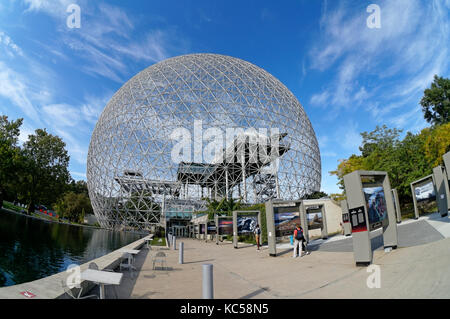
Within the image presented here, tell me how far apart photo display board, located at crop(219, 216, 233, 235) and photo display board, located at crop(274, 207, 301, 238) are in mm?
6957

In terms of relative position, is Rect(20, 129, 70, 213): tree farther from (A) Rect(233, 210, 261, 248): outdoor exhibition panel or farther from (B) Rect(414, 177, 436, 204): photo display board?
(B) Rect(414, 177, 436, 204): photo display board

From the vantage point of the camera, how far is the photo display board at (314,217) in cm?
1518

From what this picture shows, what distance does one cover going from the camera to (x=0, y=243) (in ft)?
45.9

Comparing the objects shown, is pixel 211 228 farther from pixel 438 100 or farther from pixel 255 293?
pixel 438 100

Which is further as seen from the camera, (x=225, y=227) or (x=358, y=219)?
(x=225, y=227)

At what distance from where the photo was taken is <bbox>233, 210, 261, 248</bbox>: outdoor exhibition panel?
52.4ft

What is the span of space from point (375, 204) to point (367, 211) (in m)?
0.85

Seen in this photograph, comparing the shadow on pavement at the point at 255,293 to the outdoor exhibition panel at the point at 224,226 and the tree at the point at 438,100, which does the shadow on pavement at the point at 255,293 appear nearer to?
the outdoor exhibition panel at the point at 224,226

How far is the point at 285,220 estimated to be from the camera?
1213 centimetres

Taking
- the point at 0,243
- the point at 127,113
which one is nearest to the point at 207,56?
the point at 127,113

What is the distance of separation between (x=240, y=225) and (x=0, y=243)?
14.5m

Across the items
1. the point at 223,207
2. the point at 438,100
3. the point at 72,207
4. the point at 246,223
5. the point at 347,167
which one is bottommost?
the point at 246,223

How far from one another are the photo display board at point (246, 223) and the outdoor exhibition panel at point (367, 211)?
9.59m

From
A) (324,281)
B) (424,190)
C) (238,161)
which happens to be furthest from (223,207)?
(324,281)
